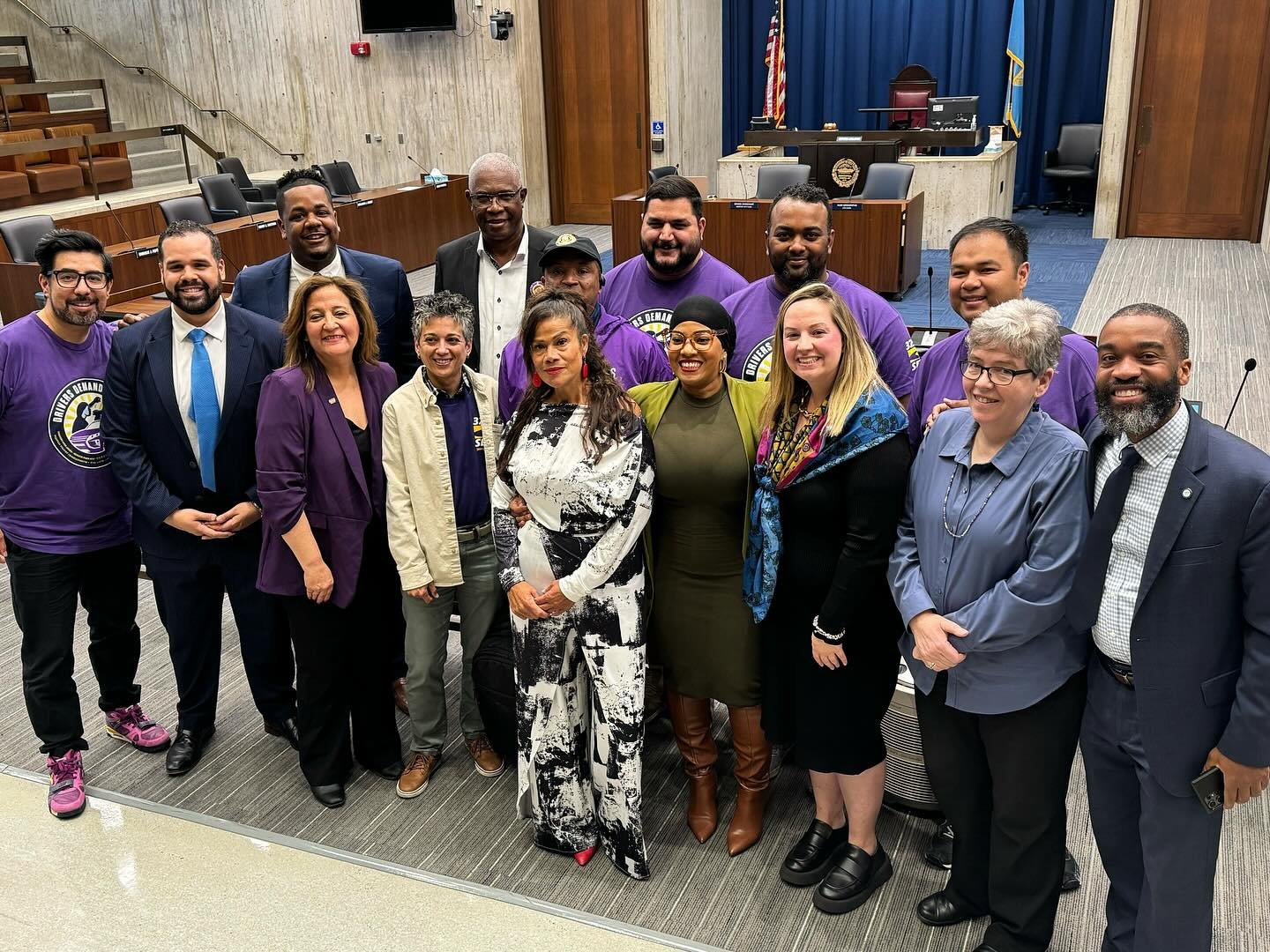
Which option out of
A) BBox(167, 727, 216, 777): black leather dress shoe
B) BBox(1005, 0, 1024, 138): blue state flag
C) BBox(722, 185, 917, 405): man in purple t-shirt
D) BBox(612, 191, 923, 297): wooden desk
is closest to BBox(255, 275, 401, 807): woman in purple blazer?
BBox(167, 727, 216, 777): black leather dress shoe

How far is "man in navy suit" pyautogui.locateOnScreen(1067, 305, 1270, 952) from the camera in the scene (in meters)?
1.89

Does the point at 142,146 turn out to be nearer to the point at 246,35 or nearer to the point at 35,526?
the point at 246,35

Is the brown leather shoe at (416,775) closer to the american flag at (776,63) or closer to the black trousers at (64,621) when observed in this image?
the black trousers at (64,621)

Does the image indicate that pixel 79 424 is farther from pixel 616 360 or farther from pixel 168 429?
pixel 616 360

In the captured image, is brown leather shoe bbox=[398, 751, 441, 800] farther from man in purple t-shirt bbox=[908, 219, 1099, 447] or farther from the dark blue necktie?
the dark blue necktie

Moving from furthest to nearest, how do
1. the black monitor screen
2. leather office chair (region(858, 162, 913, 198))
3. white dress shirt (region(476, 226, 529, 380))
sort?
1. the black monitor screen
2. leather office chair (region(858, 162, 913, 198))
3. white dress shirt (region(476, 226, 529, 380))

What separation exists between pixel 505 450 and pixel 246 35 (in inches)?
530

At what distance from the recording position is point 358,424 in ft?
9.89

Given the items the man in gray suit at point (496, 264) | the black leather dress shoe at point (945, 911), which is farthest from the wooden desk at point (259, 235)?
the black leather dress shoe at point (945, 911)

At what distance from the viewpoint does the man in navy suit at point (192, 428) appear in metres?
3.01

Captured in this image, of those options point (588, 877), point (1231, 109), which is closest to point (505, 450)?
point (588, 877)

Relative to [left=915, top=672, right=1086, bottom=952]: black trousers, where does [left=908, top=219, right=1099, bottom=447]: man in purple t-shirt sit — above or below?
above

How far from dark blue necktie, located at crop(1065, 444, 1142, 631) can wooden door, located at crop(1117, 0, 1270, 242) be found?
10430 millimetres

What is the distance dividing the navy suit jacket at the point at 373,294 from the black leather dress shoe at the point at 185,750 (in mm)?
1352
